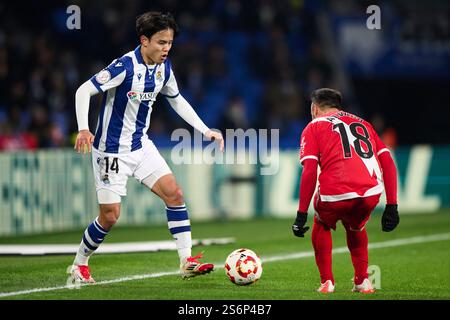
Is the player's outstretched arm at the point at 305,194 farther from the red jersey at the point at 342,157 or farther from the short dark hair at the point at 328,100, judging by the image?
the short dark hair at the point at 328,100

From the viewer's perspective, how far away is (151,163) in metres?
8.70

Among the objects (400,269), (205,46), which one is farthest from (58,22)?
(400,269)

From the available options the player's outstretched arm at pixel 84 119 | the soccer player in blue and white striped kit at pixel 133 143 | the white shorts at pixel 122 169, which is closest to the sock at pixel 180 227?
the soccer player in blue and white striped kit at pixel 133 143

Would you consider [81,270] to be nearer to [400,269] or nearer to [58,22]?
[400,269]

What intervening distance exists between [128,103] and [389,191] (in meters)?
2.33

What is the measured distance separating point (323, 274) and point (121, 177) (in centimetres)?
193

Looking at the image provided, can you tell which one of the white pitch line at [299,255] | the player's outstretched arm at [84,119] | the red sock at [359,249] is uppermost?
the player's outstretched arm at [84,119]

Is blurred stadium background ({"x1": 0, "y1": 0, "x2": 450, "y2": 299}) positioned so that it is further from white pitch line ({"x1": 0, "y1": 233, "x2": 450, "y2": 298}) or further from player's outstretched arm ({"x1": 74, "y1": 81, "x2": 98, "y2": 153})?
player's outstretched arm ({"x1": 74, "y1": 81, "x2": 98, "y2": 153})

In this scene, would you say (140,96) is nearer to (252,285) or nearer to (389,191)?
(252,285)

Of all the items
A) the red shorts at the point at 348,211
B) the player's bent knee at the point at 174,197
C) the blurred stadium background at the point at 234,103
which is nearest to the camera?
the red shorts at the point at 348,211

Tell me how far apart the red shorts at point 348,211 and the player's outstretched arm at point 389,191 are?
102 mm

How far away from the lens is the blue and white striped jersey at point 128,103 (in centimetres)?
852

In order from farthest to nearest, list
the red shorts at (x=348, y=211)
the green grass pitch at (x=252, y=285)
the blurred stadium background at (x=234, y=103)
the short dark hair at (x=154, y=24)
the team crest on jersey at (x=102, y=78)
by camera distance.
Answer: the blurred stadium background at (x=234, y=103) < the short dark hair at (x=154, y=24) < the team crest on jersey at (x=102, y=78) < the green grass pitch at (x=252, y=285) < the red shorts at (x=348, y=211)

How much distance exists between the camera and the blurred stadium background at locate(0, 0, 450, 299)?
1455 centimetres
